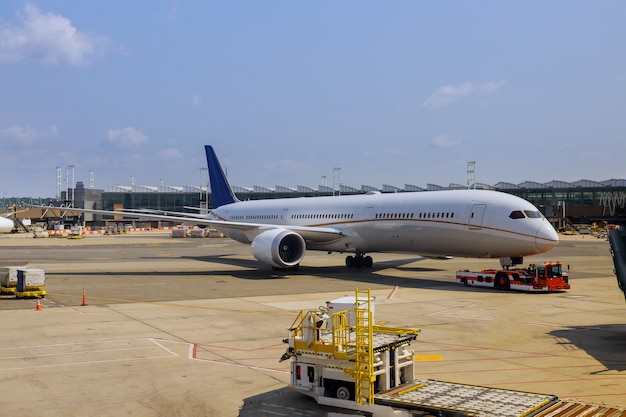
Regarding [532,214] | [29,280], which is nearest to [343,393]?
[29,280]

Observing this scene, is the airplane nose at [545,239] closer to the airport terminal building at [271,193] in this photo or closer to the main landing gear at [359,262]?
the main landing gear at [359,262]

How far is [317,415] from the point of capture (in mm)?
10844

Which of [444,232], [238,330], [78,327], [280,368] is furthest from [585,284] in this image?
[78,327]

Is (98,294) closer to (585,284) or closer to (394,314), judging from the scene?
(394,314)

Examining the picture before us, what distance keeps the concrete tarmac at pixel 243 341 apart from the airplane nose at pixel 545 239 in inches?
98.4

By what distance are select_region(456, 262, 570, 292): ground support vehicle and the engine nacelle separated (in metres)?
10.6

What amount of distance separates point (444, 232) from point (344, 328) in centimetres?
2094

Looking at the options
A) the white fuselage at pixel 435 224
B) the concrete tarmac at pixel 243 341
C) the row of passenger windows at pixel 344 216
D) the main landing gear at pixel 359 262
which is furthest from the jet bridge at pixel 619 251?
the main landing gear at pixel 359 262

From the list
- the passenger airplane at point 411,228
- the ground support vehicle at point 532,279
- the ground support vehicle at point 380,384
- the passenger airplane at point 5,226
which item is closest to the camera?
the ground support vehicle at point 380,384

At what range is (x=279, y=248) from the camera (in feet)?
113

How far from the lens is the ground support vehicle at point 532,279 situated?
92.3 feet

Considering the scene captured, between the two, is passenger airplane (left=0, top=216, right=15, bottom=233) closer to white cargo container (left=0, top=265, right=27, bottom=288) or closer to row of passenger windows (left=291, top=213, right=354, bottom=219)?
white cargo container (left=0, top=265, right=27, bottom=288)

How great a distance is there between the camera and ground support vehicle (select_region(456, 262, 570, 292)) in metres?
28.1

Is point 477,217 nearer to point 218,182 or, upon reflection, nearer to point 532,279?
point 532,279
